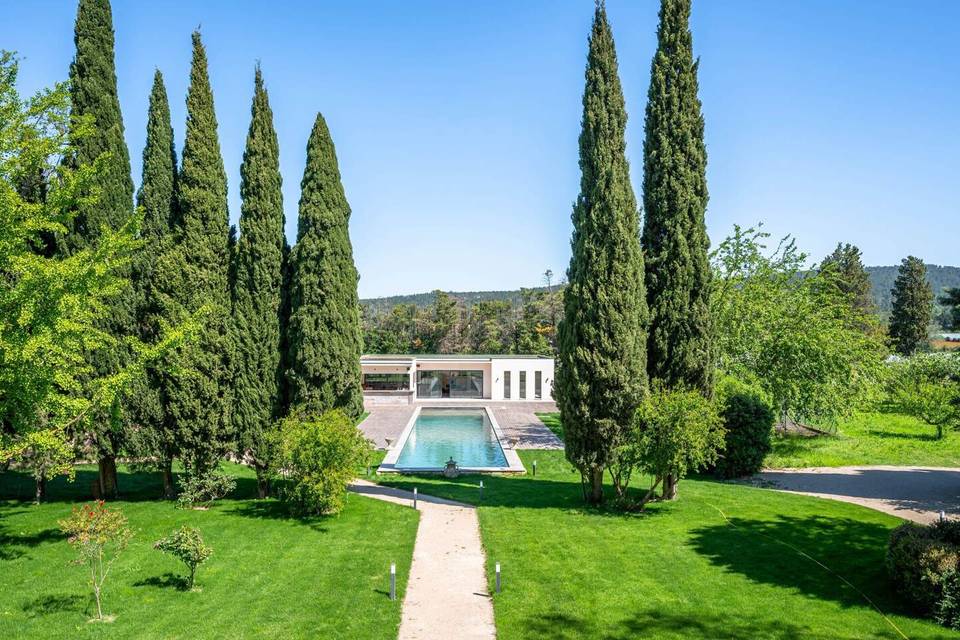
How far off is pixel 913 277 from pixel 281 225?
64028 mm

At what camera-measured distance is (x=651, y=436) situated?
14062 mm

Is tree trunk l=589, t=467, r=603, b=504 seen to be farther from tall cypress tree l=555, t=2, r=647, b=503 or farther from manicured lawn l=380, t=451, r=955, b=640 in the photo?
manicured lawn l=380, t=451, r=955, b=640

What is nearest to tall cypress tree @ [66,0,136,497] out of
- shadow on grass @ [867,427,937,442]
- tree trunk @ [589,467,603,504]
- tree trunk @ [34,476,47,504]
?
tree trunk @ [34,476,47,504]

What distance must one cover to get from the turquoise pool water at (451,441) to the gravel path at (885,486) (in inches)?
395

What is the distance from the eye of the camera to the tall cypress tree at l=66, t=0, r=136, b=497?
15.6m

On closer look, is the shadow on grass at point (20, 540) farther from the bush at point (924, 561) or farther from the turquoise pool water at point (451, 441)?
the bush at point (924, 561)

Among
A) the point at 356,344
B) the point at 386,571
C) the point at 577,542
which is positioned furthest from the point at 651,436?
the point at 356,344

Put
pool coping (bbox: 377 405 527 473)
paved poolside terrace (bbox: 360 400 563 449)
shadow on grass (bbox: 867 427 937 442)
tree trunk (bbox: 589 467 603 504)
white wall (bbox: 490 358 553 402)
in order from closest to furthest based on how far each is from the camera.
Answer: tree trunk (bbox: 589 467 603 504) < pool coping (bbox: 377 405 527 473) < shadow on grass (bbox: 867 427 937 442) < paved poolside terrace (bbox: 360 400 563 449) < white wall (bbox: 490 358 553 402)

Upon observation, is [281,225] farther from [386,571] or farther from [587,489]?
[587,489]

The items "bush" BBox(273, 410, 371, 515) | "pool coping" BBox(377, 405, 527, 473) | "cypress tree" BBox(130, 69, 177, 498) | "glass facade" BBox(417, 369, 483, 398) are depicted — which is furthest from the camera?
"glass facade" BBox(417, 369, 483, 398)

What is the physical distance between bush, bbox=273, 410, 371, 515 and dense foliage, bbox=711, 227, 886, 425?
1464 centimetres

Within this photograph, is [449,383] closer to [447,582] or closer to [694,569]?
[447,582]

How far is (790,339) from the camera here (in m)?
22.9

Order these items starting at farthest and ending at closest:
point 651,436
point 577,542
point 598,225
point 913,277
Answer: point 913,277, point 598,225, point 651,436, point 577,542
